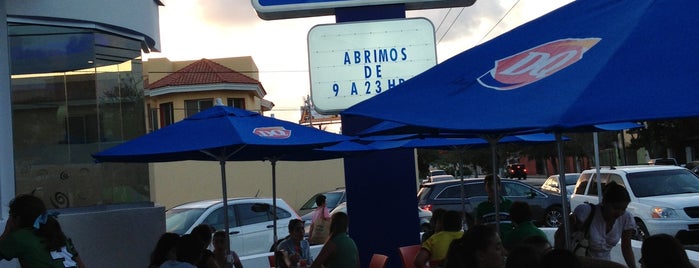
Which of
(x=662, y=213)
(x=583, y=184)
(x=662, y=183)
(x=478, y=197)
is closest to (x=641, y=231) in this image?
(x=662, y=213)

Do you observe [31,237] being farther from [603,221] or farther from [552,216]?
[552,216]

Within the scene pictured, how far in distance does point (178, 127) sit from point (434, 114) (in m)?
3.84

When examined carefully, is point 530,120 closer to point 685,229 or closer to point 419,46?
point 419,46

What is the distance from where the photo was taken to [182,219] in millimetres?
15172

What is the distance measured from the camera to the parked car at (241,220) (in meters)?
15.1

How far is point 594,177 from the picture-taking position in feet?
58.5

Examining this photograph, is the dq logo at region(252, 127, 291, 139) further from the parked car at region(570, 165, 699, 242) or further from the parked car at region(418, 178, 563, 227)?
the parked car at region(418, 178, 563, 227)

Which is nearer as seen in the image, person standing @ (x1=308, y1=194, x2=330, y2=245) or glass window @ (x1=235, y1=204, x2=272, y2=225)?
person standing @ (x1=308, y1=194, x2=330, y2=245)

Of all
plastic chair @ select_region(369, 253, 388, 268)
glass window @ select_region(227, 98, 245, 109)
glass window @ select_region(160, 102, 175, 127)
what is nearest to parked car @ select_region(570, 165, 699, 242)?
plastic chair @ select_region(369, 253, 388, 268)

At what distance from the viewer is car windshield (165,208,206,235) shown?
14.8 metres

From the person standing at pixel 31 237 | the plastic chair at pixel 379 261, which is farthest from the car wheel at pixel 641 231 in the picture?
the person standing at pixel 31 237

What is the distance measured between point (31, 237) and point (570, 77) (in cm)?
404

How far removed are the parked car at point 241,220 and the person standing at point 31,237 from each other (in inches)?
346

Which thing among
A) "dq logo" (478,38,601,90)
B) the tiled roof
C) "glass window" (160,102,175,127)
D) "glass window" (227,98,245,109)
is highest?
the tiled roof
